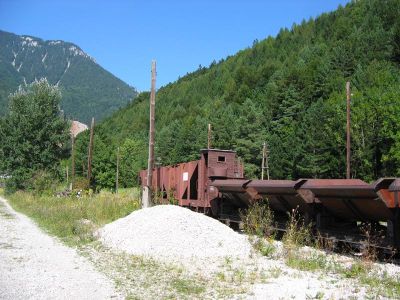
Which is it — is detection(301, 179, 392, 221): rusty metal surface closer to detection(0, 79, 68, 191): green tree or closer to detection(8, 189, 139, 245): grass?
detection(8, 189, 139, 245): grass

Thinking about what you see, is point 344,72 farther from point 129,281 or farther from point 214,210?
point 129,281

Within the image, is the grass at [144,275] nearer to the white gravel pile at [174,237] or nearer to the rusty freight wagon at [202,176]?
the white gravel pile at [174,237]

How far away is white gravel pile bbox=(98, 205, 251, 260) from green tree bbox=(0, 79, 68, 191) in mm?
27674

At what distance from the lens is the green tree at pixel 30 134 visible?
1494 inches

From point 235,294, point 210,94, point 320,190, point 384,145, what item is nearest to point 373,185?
point 320,190

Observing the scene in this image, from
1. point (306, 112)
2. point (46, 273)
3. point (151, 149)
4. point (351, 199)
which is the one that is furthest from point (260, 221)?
point (306, 112)

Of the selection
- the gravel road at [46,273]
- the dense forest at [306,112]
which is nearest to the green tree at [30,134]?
the gravel road at [46,273]

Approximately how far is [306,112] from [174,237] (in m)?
61.7

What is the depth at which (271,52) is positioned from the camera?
129 meters

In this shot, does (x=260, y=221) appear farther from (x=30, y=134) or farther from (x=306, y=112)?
(x=306, y=112)

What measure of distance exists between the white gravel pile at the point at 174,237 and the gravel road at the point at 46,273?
1.48 m

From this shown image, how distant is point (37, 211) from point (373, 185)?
18162mm

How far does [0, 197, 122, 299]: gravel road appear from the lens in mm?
6676

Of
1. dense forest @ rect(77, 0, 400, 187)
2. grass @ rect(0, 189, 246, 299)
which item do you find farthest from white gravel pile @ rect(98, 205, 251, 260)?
dense forest @ rect(77, 0, 400, 187)
